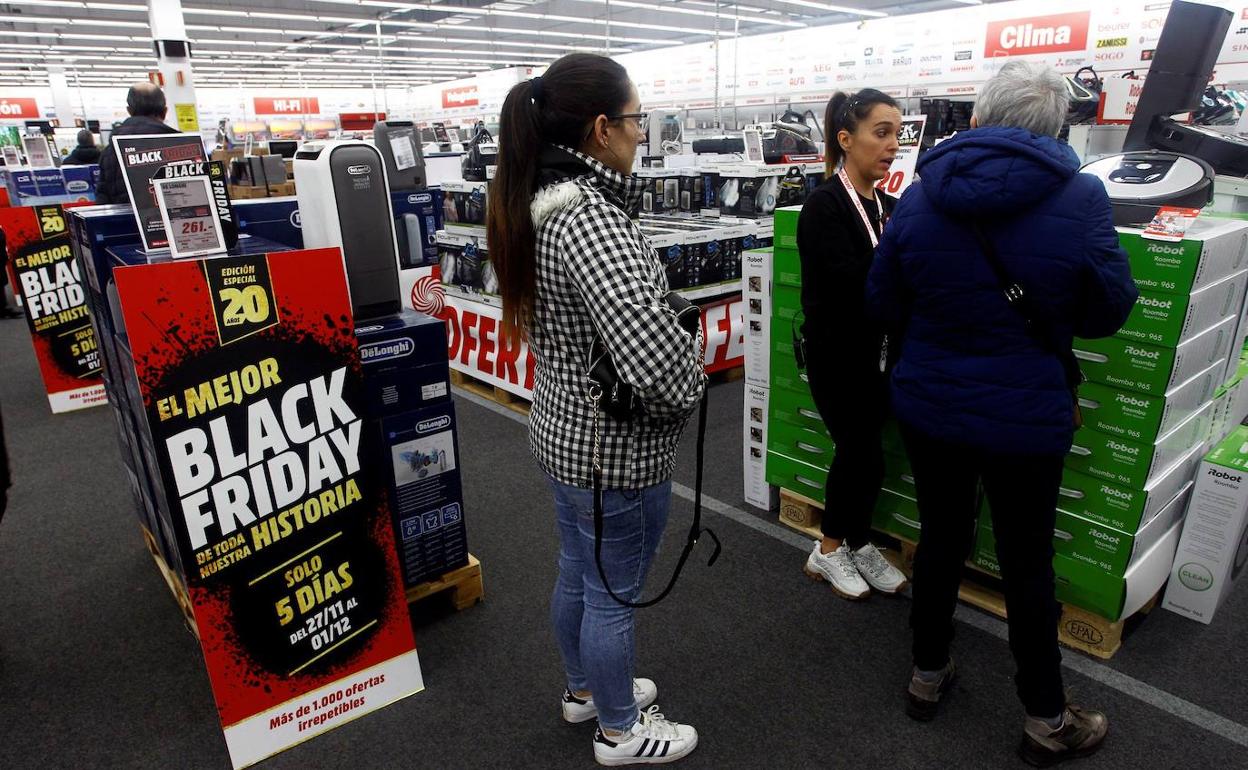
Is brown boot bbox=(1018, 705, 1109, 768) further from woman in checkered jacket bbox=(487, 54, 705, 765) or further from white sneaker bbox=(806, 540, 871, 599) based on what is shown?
woman in checkered jacket bbox=(487, 54, 705, 765)

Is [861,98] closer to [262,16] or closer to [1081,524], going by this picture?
[1081,524]

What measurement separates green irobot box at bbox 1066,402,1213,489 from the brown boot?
60 centimetres

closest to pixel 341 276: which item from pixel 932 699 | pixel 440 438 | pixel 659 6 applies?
pixel 440 438

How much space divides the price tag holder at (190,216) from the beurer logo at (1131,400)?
2.23 meters

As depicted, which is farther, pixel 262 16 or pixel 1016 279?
pixel 262 16

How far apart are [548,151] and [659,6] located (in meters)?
15.2

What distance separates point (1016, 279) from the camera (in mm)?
1437

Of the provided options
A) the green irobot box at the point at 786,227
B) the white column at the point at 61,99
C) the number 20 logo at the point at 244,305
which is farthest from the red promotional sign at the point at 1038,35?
the white column at the point at 61,99

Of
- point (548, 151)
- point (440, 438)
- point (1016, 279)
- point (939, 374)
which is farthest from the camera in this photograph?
point (440, 438)

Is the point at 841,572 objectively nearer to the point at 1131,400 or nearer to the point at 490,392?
the point at 1131,400

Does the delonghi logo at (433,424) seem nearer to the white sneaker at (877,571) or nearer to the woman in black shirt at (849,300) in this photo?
the woman in black shirt at (849,300)

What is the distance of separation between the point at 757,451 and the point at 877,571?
2.24 feet

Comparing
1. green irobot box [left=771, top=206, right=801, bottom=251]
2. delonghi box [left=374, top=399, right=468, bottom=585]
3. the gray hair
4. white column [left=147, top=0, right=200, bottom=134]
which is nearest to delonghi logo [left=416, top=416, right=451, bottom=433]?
delonghi box [left=374, top=399, right=468, bottom=585]

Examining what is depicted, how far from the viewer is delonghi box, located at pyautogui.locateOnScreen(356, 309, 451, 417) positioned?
82.0 inches
